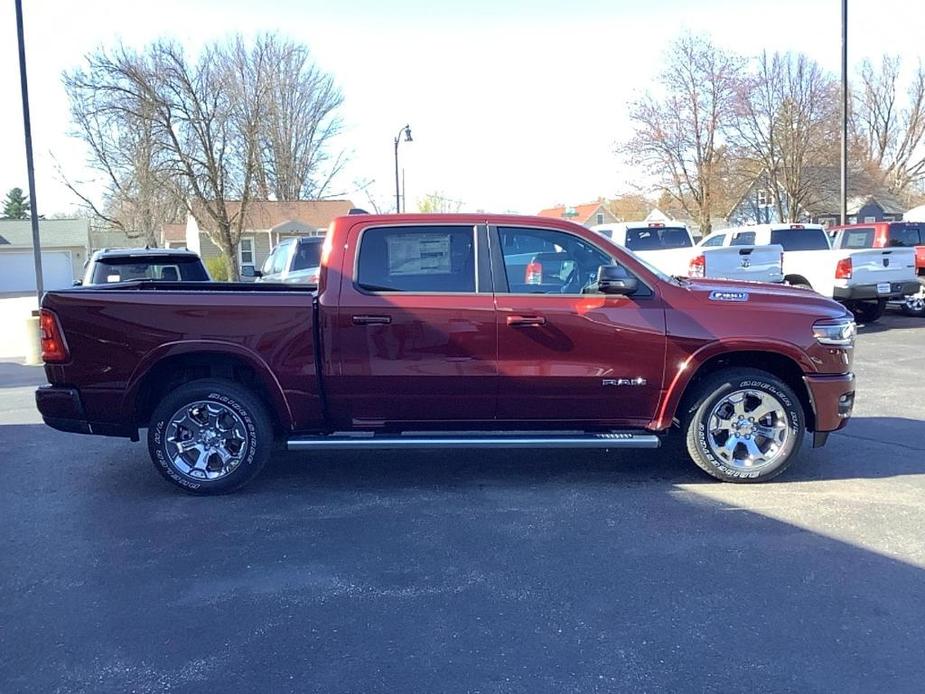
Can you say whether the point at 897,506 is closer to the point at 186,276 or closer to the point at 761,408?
the point at 761,408

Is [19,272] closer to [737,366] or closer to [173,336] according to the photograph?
[173,336]

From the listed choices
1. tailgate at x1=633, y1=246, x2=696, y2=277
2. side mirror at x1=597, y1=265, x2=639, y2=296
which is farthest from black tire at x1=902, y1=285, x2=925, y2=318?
side mirror at x1=597, y1=265, x2=639, y2=296

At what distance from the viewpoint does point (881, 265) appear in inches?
559

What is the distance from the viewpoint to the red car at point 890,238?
17.0 metres

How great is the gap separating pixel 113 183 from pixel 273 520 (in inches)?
1590

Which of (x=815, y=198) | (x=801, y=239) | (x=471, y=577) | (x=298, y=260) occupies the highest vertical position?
(x=815, y=198)

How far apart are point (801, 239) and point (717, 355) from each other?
40.7ft

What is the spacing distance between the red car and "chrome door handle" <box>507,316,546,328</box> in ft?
46.3

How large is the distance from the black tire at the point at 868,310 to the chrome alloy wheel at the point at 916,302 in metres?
1.14

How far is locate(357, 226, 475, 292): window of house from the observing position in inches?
220

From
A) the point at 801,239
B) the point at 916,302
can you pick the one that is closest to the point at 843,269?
the point at 801,239

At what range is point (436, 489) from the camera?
225 inches

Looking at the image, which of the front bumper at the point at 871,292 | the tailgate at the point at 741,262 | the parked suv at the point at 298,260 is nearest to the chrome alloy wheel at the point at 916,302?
the front bumper at the point at 871,292

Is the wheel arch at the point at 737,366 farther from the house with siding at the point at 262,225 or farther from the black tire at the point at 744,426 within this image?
the house with siding at the point at 262,225
